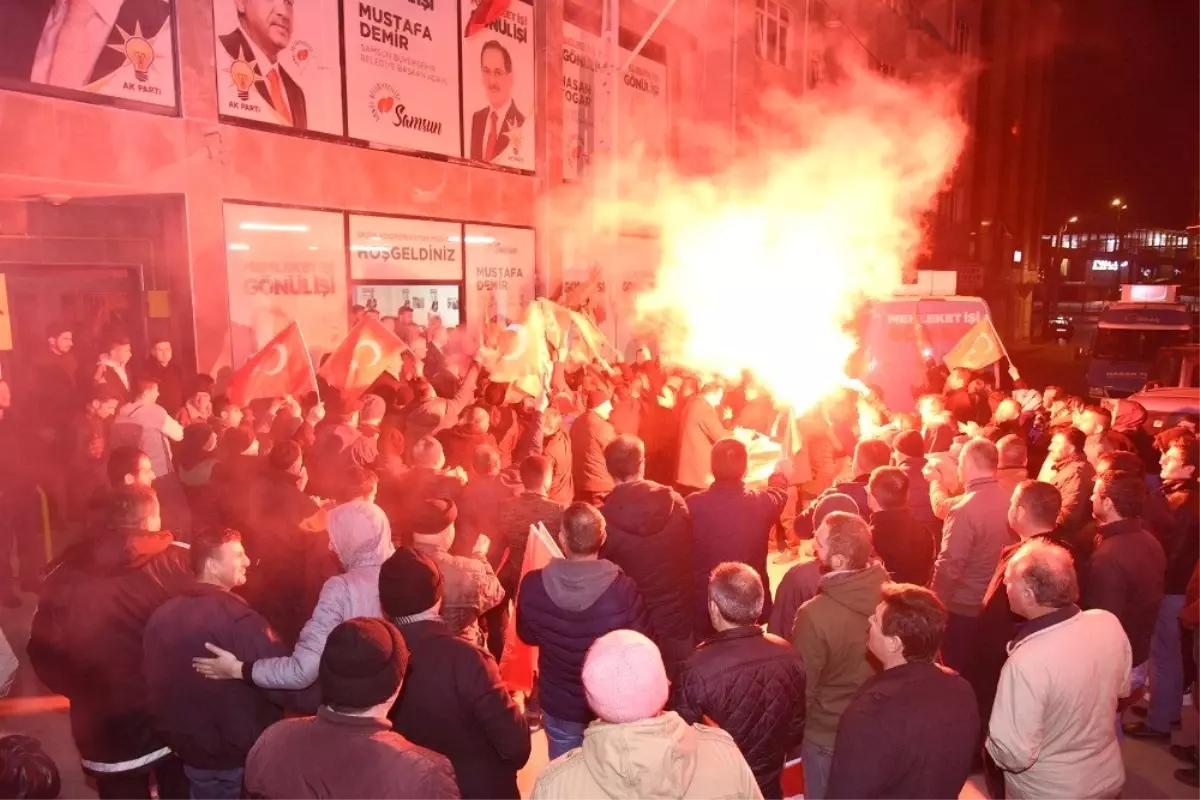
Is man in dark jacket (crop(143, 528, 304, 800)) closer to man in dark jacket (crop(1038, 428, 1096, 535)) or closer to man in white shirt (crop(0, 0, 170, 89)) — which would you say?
man in dark jacket (crop(1038, 428, 1096, 535))

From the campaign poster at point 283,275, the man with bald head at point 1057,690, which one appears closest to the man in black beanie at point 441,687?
the man with bald head at point 1057,690

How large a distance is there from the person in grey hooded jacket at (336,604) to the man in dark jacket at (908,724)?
211 centimetres

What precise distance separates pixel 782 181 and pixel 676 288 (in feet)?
16.5

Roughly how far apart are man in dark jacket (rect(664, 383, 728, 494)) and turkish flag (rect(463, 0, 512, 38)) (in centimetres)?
847

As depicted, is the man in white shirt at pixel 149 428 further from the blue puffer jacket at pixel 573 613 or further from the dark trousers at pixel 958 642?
the dark trousers at pixel 958 642

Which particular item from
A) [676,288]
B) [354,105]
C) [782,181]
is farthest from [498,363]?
[782,181]

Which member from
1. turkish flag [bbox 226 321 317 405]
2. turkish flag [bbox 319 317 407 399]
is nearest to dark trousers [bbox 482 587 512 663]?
turkish flag [bbox 226 321 317 405]

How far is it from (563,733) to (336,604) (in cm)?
143

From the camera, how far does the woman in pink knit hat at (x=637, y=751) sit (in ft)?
8.62

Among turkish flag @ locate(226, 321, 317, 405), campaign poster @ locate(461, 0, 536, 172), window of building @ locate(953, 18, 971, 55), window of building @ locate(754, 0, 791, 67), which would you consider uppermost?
window of building @ locate(953, 18, 971, 55)

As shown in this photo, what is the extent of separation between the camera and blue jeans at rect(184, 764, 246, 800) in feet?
13.3

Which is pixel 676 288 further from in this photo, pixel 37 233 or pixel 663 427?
pixel 37 233

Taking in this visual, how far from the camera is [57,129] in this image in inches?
360

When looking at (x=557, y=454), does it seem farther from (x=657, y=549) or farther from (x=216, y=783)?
(x=216, y=783)
